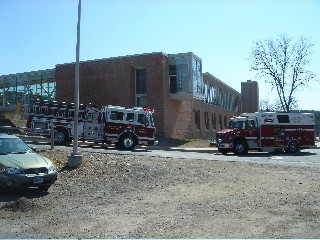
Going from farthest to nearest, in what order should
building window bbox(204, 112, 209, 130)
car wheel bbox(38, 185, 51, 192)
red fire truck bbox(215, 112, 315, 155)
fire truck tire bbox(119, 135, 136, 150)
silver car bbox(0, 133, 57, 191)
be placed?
building window bbox(204, 112, 209, 130) < red fire truck bbox(215, 112, 315, 155) < fire truck tire bbox(119, 135, 136, 150) < car wheel bbox(38, 185, 51, 192) < silver car bbox(0, 133, 57, 191)

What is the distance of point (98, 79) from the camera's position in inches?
1494

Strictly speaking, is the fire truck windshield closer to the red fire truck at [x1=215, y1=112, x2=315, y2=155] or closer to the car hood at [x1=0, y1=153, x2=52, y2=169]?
the red fire truck at [x1=215, y1=112, x2=315, y2=155]

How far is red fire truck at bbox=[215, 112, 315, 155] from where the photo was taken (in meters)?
26.1

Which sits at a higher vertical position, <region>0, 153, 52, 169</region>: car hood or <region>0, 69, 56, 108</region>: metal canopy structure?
<region>0, 69, 56, 108</region>: metal canopy structure

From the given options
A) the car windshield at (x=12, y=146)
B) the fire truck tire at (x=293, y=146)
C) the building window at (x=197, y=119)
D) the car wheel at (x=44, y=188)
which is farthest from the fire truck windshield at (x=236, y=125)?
the building window at (x=197, y=119)

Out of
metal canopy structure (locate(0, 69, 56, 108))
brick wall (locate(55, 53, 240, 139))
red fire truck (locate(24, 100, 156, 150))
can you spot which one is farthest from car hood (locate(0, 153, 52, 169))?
metal canopy structure (locate(0, 69, 56, 108))

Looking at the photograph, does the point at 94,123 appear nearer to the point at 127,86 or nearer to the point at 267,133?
the point at 267,133

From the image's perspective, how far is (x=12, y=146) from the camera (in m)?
11.5

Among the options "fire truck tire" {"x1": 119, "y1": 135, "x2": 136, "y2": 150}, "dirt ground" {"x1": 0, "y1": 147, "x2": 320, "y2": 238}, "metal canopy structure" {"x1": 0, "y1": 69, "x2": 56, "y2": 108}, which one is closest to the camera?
"dirt ground" {"x1": 0, "y1": 147, "x2": 320, "y2": 238}

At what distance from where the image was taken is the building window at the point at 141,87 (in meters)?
36.4

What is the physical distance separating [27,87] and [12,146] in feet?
107

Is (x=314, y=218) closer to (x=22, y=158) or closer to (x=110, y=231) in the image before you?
(x=110, y=231)

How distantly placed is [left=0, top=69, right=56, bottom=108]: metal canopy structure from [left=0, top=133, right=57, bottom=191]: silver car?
30.5 meters

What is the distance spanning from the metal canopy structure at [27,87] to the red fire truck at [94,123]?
640 inches
